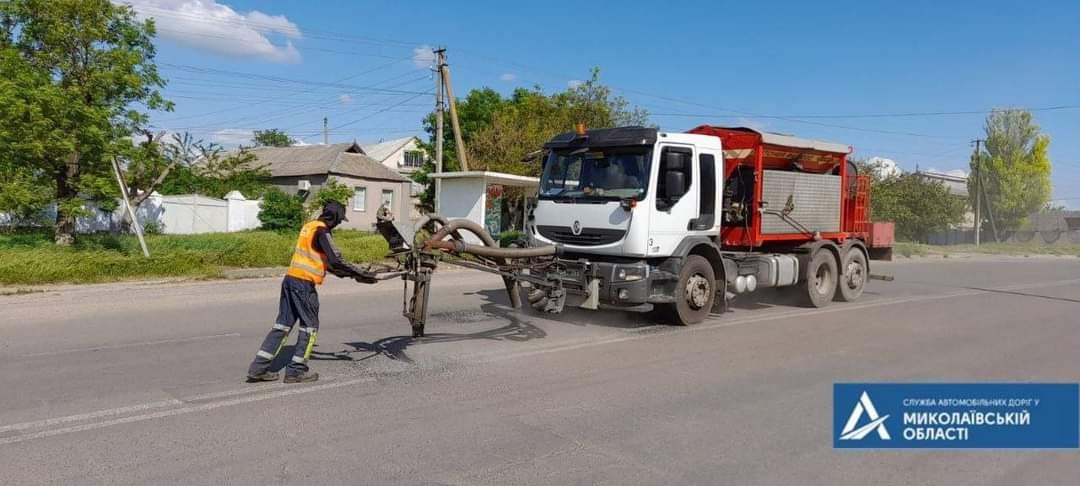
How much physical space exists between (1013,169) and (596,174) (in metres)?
67.4

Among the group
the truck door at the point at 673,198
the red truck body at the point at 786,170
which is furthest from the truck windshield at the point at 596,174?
the red truck body at the point at 786,170

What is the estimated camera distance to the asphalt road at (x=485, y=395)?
449 centimetres

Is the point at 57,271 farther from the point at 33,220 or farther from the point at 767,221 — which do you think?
the point at 767,221

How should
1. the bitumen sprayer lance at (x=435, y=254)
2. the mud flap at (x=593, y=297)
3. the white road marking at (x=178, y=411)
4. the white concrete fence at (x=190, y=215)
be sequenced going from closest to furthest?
the white road marking at (x=178, y=411)
the bitumen sprayer lance at (x=435, y=254)
the mud flap at (x=593, y=297)
the white concrete fence at (x=190, y=215)

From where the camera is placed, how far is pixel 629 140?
30.3ft

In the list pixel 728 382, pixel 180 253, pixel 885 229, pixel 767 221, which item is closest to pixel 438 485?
pixel 728 382

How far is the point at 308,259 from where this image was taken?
634cm

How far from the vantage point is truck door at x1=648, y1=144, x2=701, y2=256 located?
9141 mm

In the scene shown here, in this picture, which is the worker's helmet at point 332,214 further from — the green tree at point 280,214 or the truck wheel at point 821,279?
the green tree at point 280,214

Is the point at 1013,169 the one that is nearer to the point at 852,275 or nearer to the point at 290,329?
the point at 852,275

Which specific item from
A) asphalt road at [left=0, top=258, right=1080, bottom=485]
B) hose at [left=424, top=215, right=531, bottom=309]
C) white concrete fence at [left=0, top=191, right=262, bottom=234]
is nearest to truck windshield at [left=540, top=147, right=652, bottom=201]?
hose at [left=424, top=215, right=531, bottom=309]

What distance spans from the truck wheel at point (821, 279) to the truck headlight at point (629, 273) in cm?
423

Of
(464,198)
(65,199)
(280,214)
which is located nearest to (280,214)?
(280,214)

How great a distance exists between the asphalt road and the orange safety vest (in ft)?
3.10
